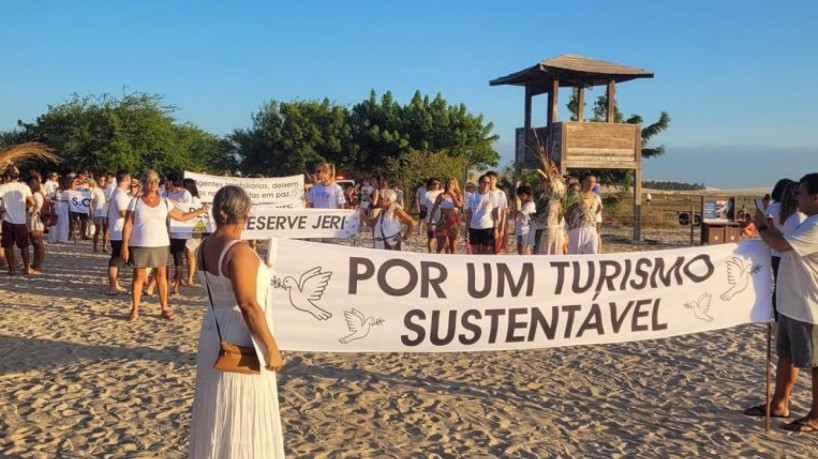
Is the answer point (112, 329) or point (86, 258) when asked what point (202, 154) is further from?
point (112, 329)

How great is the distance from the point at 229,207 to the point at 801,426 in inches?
176

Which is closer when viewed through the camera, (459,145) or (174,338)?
(174,338)

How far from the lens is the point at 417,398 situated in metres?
5.92

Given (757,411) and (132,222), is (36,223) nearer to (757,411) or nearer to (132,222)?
(132,222)

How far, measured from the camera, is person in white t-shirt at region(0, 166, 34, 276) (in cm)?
1204

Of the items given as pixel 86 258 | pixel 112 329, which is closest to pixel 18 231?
pixel 86 258

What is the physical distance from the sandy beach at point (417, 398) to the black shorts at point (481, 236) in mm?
4166

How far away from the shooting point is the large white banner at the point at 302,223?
35.7 feet

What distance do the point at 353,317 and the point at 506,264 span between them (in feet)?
3.81

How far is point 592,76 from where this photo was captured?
22.3 m

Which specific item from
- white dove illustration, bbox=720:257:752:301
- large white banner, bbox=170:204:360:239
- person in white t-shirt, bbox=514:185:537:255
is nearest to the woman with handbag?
Result: large white banner, bbox=170:204:360:239

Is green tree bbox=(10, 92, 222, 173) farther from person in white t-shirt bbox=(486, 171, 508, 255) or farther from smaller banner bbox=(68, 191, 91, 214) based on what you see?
person in white t-shirt bbox=(486, 171, 508, 255)

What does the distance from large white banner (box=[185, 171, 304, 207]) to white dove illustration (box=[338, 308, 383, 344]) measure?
29.3ft

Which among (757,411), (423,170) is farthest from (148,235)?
(423,170)
